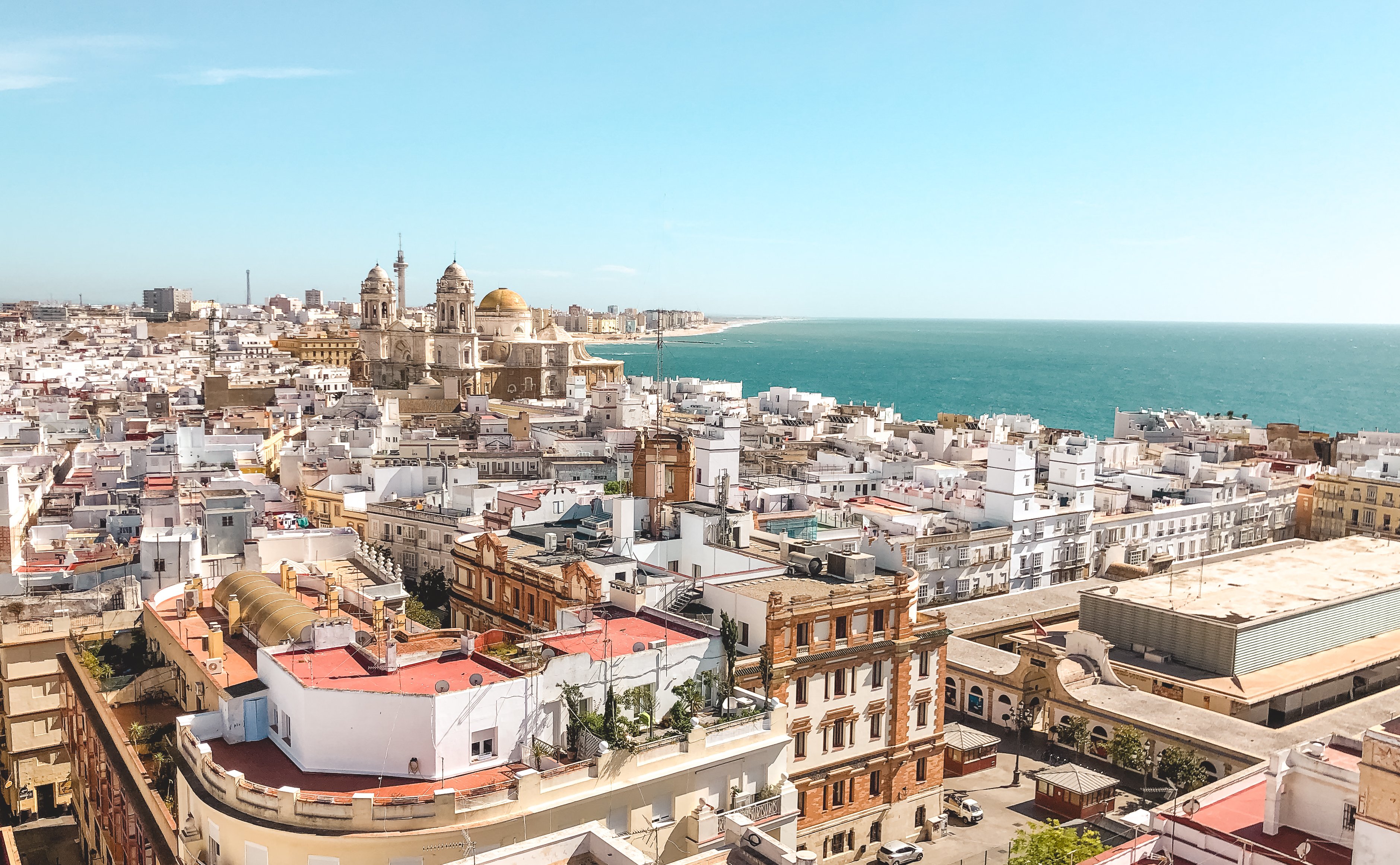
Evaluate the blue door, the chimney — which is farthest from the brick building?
the blue door

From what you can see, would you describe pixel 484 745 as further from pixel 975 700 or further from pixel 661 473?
pixel 975 700

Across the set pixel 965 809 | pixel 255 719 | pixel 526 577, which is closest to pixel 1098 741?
pixel 965 809

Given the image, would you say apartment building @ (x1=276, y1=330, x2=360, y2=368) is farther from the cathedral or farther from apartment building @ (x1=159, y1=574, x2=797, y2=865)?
apartment building @ (x1=159, y1=574, x2=797, y2=865)

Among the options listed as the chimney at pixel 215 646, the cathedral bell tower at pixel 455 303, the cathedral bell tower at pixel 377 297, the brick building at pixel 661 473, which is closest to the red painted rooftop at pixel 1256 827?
the brick building at pixel 661 473

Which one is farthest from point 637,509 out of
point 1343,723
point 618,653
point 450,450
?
point 450,450

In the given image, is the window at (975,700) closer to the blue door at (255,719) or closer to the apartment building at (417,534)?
the apartment building at (417,534)
